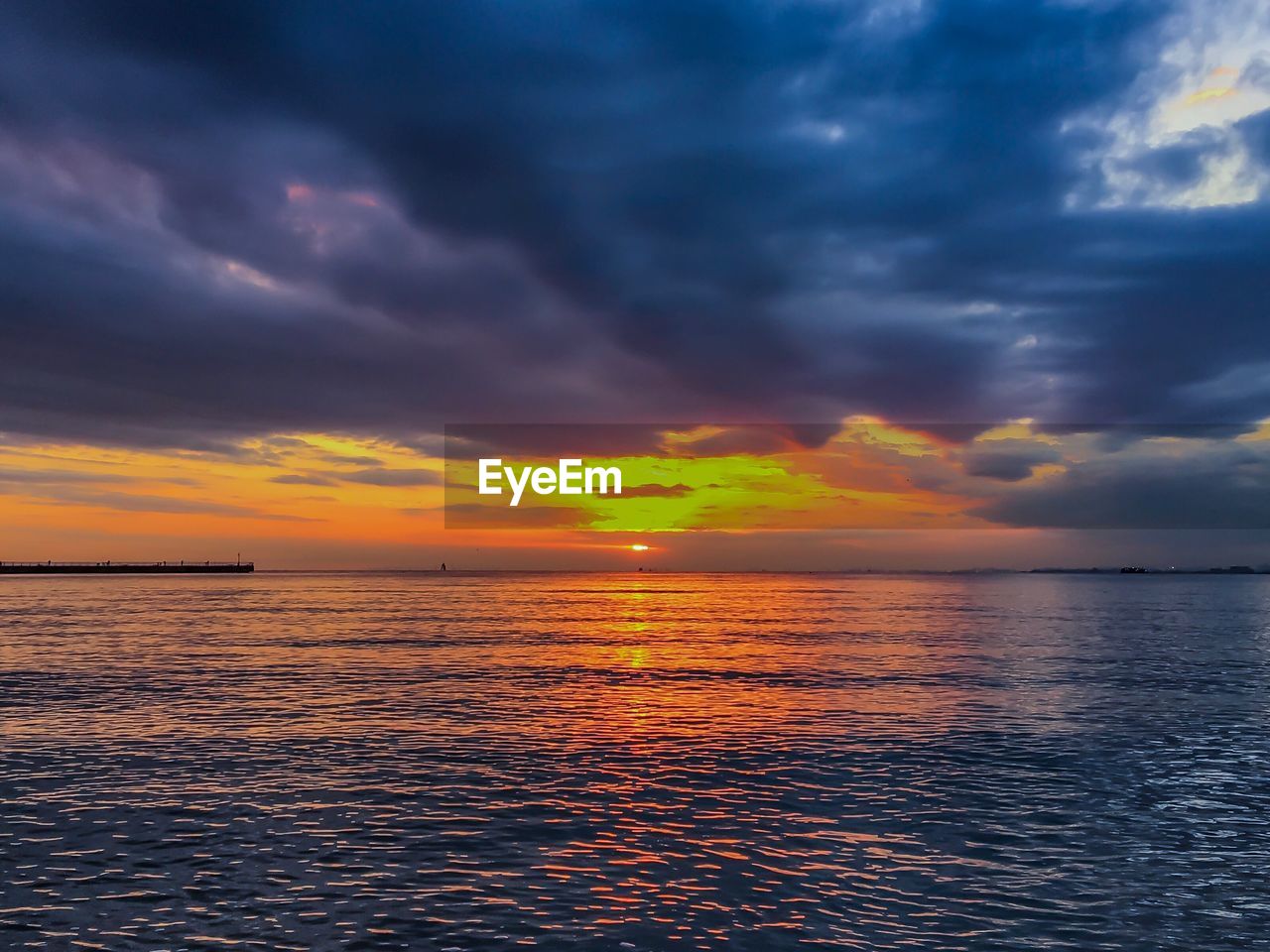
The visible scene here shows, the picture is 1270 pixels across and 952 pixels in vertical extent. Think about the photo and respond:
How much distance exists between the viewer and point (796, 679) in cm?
4741

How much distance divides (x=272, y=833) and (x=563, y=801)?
6638mm

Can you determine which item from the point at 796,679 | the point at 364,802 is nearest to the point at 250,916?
the point at 364,802

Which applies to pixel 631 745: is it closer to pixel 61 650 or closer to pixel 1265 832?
pixel 1265 832

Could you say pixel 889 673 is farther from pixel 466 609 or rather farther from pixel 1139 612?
pixel 1139 612

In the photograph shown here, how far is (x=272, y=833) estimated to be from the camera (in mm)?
19391

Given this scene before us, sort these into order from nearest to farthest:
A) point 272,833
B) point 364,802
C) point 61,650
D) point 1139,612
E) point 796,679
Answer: point 272,833, point 364,802, point 796,679, point 61,650, point 1139,612

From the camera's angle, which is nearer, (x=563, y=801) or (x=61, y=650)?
(x=563, y=801)

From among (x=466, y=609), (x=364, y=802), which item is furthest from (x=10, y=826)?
(x=466, y=609)

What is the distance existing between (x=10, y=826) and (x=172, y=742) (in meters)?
9.74

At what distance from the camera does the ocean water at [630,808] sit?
14.7 meters

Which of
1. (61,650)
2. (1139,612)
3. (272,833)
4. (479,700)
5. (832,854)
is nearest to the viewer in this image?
(832,854)

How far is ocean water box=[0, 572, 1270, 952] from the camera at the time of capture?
48.1ft

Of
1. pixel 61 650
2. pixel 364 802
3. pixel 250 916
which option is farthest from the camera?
pixel 61 650

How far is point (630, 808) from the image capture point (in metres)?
21.7
